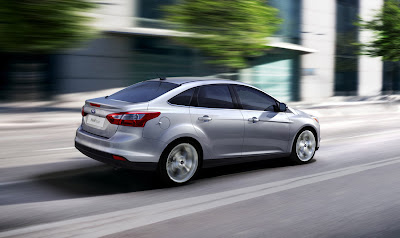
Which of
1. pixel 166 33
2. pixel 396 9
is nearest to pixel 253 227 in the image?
pixel 166 33

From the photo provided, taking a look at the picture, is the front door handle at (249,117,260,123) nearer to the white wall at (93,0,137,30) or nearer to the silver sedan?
the silver sedan

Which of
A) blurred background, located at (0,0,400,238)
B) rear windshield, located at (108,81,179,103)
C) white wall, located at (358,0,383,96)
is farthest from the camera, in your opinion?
white wall, located at (358,0,383,96)

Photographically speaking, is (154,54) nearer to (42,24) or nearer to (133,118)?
(42,24)

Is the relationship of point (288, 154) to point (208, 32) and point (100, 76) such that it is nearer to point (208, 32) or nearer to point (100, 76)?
point (208, 32)

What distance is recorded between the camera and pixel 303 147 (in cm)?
722

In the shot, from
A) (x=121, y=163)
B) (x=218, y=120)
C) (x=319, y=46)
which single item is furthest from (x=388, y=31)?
(x=121, y=163)

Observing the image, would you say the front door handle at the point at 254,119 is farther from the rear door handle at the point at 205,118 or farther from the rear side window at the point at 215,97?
the rear door handle at the point at 205,118

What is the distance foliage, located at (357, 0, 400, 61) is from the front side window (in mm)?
22520

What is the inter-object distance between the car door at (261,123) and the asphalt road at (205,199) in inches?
15.7

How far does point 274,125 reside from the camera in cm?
658

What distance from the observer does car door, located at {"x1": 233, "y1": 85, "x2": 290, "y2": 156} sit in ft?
20.5

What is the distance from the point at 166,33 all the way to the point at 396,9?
15595 millimetres

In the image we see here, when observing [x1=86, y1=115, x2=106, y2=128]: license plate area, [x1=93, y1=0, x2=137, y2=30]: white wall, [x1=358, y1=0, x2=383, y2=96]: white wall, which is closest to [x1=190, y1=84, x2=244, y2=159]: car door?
[x1=86, y1=115, x2=106, y2=128]: license plate area

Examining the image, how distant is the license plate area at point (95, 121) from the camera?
5.41 meters
